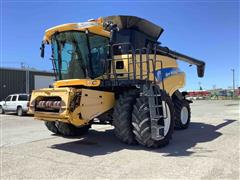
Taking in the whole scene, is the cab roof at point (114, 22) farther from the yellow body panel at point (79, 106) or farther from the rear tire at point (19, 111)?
the rear tire at point (19, 111)

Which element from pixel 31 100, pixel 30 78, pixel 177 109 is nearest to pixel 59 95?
pixel 31 100

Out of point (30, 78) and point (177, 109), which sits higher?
point (30, 78)

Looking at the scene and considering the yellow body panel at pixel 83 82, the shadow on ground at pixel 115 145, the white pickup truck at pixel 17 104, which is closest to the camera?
the shadow on ground at pixel 115 145

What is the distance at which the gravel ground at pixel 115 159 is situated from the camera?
19.6 ft

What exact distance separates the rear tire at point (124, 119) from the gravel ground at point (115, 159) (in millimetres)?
293

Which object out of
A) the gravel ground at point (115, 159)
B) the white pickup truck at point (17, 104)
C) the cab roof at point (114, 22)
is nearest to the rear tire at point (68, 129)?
the gravel ground at point (115, 159)

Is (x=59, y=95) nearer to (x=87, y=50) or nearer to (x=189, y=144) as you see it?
(x=87, y=50)

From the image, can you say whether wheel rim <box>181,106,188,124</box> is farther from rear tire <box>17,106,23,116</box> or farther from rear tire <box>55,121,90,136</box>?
rear tire <box>17,106,23,116</box>

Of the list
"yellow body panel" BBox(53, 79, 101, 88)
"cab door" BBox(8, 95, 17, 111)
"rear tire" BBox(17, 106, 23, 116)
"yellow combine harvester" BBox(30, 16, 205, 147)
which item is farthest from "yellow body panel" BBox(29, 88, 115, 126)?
"cab door" BBox(8, 95, 17, 111)

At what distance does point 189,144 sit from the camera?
29.8 ft

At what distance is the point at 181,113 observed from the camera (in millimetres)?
12930

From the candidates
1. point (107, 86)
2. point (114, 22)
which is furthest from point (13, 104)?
point (107, 86)

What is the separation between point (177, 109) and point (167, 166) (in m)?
6.69

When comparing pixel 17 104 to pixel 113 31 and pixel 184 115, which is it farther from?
pixel 113 31
